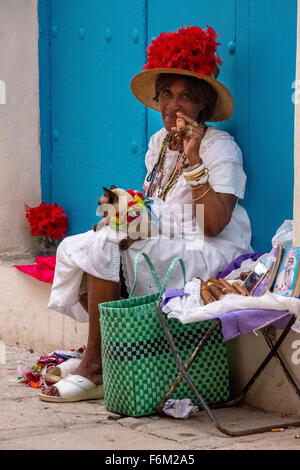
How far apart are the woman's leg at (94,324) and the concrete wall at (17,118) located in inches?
80.6

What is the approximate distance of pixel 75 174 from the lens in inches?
225

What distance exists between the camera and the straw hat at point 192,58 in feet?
13.7

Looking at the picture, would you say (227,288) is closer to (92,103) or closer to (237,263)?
(237,263)

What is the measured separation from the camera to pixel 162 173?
4469 millimetres

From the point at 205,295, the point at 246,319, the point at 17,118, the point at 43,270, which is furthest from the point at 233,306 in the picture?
the point at 17,118

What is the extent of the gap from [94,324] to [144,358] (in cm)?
50

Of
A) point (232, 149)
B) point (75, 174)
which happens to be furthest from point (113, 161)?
point (232, 149)

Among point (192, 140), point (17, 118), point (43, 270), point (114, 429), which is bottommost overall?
point (114, 429)

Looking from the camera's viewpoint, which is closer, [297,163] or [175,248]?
[297,163]

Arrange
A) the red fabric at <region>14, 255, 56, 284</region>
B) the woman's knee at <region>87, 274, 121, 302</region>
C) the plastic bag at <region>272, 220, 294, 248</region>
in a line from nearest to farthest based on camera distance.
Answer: the plastic bag at <region>272, 220, 294, 248</region>
the woman's knee at <region>87, 274, 121, 302</region>
the red fabric at <region>14, 255, 56, 284</region>

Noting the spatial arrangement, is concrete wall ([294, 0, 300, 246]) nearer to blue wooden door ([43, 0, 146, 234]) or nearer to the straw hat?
the straw hat

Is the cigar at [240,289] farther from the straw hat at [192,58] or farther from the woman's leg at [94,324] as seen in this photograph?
the straw hat at [192,58]

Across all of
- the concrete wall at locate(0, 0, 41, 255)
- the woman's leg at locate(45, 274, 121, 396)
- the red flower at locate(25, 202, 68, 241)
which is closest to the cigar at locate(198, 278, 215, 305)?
the woman's leg at locate(45, 274, 121, 396)

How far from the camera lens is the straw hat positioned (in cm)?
417
